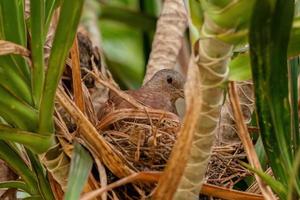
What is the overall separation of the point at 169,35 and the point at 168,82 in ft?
0.64

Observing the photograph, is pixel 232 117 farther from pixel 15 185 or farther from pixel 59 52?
pixel 59 52

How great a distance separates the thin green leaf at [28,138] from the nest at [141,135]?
0.14m

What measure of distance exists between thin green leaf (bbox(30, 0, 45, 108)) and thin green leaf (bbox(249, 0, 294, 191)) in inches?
12.2

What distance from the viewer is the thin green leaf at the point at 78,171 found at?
1039 millimetres

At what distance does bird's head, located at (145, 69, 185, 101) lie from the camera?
2.07 metres

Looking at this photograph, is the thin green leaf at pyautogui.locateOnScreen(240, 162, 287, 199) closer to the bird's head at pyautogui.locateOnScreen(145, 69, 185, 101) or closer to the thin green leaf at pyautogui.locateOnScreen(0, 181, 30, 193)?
the thin green leaf at pyautogui.locateOnScreen(0, 181, 30, 193)

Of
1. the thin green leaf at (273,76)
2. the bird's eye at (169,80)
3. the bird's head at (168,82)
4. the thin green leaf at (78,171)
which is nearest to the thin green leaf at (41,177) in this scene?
the thin green leaf at (78,171)

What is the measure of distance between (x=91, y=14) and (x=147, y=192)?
116 centimetres

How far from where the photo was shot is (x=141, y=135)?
135cm

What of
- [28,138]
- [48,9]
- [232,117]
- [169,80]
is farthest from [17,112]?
[169,80]

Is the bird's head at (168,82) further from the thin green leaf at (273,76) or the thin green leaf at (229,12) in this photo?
the thin green leaf at (229,12)

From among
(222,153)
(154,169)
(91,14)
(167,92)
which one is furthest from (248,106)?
(91,14)

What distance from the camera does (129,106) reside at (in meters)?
1.70

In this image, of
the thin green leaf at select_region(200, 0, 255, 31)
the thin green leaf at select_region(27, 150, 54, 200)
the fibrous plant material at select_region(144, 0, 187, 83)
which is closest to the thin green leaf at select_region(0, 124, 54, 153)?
the thin green leaf at select_region(27, 150, 54, 200)
